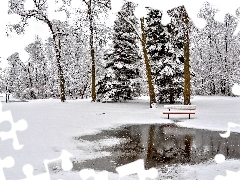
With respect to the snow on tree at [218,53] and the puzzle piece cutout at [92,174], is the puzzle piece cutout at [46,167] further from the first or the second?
the snow on tree at [218,53]

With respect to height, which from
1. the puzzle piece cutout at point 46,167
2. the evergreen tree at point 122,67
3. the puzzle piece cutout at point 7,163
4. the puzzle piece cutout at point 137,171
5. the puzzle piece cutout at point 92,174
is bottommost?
the puzzle piece cutout at point 137,171

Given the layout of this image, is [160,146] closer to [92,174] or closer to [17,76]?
[92,174]

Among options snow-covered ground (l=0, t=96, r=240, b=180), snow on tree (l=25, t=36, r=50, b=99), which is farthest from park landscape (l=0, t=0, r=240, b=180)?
snow on tree (l=25, t=36, r=50, b=99)

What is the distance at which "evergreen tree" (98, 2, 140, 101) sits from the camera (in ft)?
89.7

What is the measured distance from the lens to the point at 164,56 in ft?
85.0

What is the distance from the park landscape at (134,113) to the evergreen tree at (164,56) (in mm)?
84

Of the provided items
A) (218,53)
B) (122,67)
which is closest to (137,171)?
(122,67)

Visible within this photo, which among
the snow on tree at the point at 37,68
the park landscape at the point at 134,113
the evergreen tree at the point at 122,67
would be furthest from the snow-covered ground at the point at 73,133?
the snow on tree at the point at 37,68

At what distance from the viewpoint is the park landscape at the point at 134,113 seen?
8.66 meters

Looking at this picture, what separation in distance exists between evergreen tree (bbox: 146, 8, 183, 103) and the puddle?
11.0 meters

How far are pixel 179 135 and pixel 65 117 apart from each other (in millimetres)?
7385

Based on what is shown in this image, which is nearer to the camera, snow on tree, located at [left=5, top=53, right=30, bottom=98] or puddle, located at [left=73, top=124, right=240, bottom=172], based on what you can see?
puddle, located at [left=73, top=124, right=240, bottom=172]

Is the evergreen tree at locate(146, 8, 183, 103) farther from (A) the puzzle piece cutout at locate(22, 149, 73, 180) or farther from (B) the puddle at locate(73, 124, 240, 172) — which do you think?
(A) the puzzle piece cutout at locate(22, 149, 73, 180)

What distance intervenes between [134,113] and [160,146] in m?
8.79
